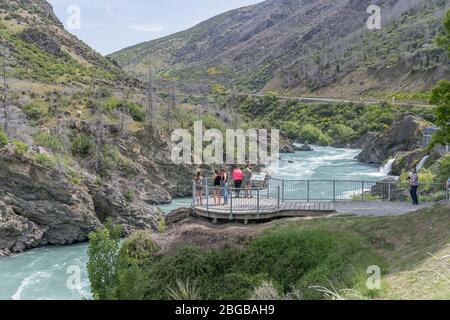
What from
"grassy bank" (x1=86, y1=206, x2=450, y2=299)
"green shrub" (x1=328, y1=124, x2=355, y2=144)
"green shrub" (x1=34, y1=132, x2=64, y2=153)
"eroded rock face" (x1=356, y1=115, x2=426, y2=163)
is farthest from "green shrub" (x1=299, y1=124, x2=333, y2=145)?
"grassy bank" (x1=86, y1=206, x2=450, y2=299)

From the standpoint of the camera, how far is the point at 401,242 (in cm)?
1716

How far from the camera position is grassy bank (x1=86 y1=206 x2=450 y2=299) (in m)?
14.8

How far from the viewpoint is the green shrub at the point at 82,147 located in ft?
165

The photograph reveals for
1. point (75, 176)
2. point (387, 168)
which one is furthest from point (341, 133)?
point (75, 176)

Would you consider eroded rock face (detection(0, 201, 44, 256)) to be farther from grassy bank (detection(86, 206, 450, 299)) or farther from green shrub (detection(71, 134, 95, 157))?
grassy bank (detection(86, 206, 450, 299))

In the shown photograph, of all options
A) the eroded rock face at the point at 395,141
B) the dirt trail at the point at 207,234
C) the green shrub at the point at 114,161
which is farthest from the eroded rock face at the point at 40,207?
the eroded rock face at the point at 395,141

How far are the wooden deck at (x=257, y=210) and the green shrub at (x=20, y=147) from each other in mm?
21007

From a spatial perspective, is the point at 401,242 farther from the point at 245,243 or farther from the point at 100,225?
the point at 100,225

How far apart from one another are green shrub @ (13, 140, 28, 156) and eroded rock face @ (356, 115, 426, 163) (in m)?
43.8

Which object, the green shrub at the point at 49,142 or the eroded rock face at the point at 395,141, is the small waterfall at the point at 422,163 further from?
the green shrub at the point at 49,142

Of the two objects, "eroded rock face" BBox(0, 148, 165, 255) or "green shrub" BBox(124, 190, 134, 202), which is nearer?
"eroded rock face" BBox(0, 148, 165, 255)

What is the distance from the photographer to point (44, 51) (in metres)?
85.6
